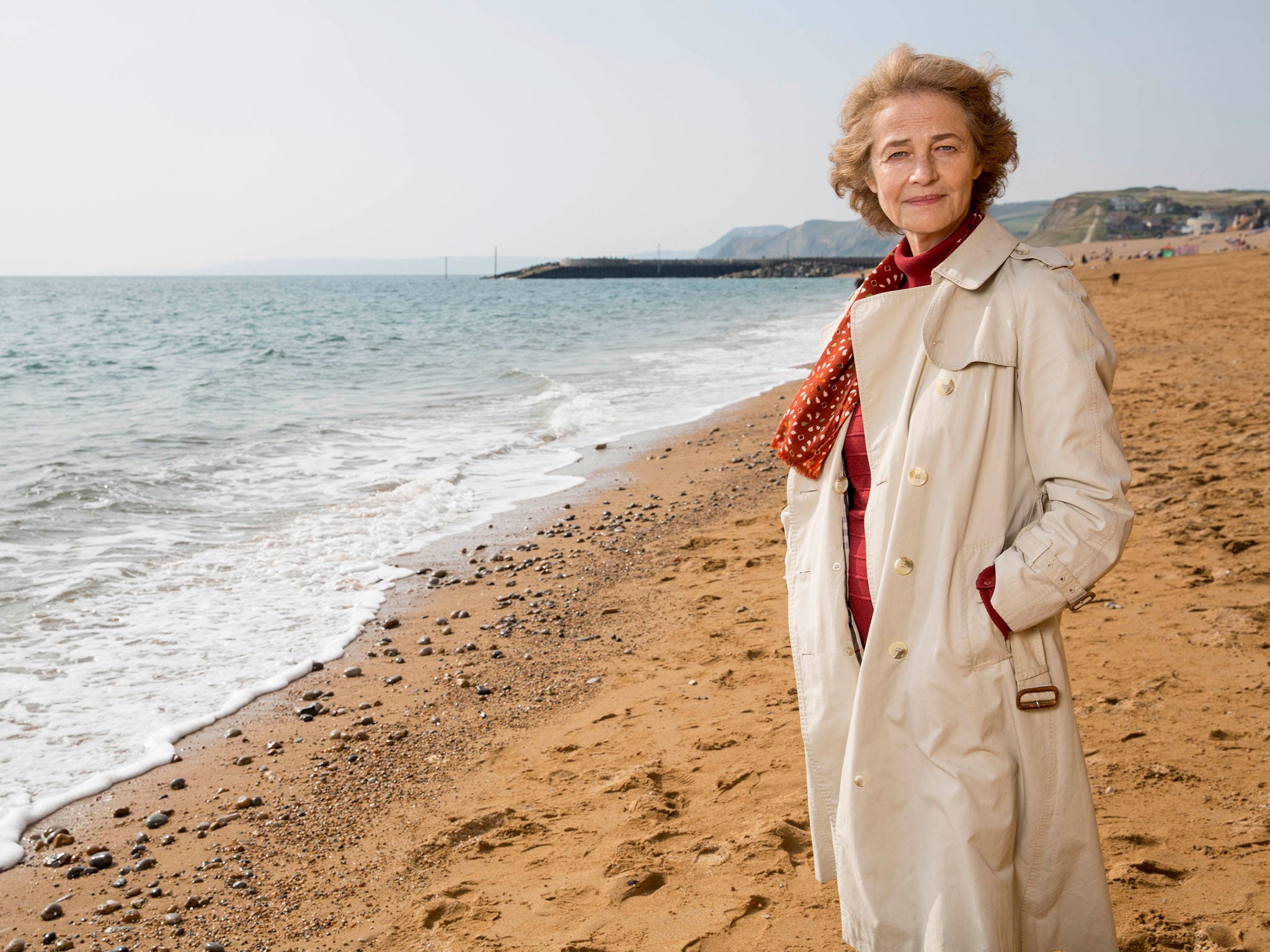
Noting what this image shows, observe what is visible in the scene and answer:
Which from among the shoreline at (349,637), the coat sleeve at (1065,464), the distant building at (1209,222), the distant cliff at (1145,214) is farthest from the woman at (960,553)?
the distant building at (1209,222)

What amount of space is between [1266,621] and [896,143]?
→ 3.63 metres

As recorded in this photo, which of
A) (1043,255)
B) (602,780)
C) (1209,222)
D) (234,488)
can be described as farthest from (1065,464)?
(1209,222)

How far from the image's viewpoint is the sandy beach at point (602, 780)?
2.87 metres

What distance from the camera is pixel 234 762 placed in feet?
13.8

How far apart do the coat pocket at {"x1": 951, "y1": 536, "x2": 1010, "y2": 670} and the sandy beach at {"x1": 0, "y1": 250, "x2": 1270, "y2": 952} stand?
132cm

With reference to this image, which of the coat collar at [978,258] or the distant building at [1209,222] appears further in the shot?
the distant building at [1209,222]

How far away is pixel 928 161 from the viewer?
190 centimetres

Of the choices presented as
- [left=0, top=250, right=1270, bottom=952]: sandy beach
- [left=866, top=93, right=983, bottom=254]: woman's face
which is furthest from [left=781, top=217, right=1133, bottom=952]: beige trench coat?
[left=0, top=250, right=1270, bottom=952]: sandy beach

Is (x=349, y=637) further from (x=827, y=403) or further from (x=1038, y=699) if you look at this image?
(x=1038, y=699)

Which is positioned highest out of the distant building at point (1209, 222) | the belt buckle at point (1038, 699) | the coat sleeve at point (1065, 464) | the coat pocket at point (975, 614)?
the distant building at point (1209, 222)

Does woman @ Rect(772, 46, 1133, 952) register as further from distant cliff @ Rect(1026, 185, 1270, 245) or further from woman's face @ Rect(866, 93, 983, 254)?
distant cliff @ Rect(1026, 185, 1270, 245)

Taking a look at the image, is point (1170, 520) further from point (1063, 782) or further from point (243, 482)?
point (243, 482)

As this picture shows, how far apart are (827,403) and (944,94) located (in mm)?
671

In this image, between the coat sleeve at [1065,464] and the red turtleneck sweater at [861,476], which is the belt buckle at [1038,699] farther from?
the red turtleneck sweater at [861,476]
